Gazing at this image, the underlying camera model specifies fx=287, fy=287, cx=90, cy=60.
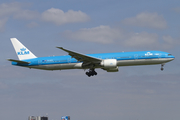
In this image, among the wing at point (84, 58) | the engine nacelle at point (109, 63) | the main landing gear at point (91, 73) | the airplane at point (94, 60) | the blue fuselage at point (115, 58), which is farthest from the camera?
the main landing gear at point (91, 73)

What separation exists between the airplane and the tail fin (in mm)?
1279

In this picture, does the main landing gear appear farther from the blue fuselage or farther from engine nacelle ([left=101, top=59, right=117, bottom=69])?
engine nacelle ([left=101, top=59, right=117, bottom=69])

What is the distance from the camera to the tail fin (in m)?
57.4

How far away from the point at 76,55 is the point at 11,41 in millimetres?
18380

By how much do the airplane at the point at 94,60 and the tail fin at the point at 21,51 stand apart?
128 centimetres

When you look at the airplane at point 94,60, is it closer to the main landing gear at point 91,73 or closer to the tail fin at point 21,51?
the main landing gear at point 91,73

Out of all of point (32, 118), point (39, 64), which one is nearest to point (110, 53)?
point (39, 64)

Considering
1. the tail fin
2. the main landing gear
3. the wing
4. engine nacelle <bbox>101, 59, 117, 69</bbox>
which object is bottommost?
the main landing gear

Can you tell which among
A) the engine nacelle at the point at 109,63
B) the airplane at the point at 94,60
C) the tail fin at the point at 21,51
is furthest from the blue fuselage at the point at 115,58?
the tail fin at the point at 21,51

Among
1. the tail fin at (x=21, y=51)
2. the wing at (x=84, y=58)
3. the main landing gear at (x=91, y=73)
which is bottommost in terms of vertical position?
the main landing gear at (x=91, y=73)

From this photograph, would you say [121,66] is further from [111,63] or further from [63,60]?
[63,60]

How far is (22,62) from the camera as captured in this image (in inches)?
2148

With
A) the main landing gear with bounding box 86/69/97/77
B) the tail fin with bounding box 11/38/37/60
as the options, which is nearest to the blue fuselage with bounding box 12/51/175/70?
the main landing gear with bounding box 86/69/97/77

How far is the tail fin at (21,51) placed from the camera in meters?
57.4
